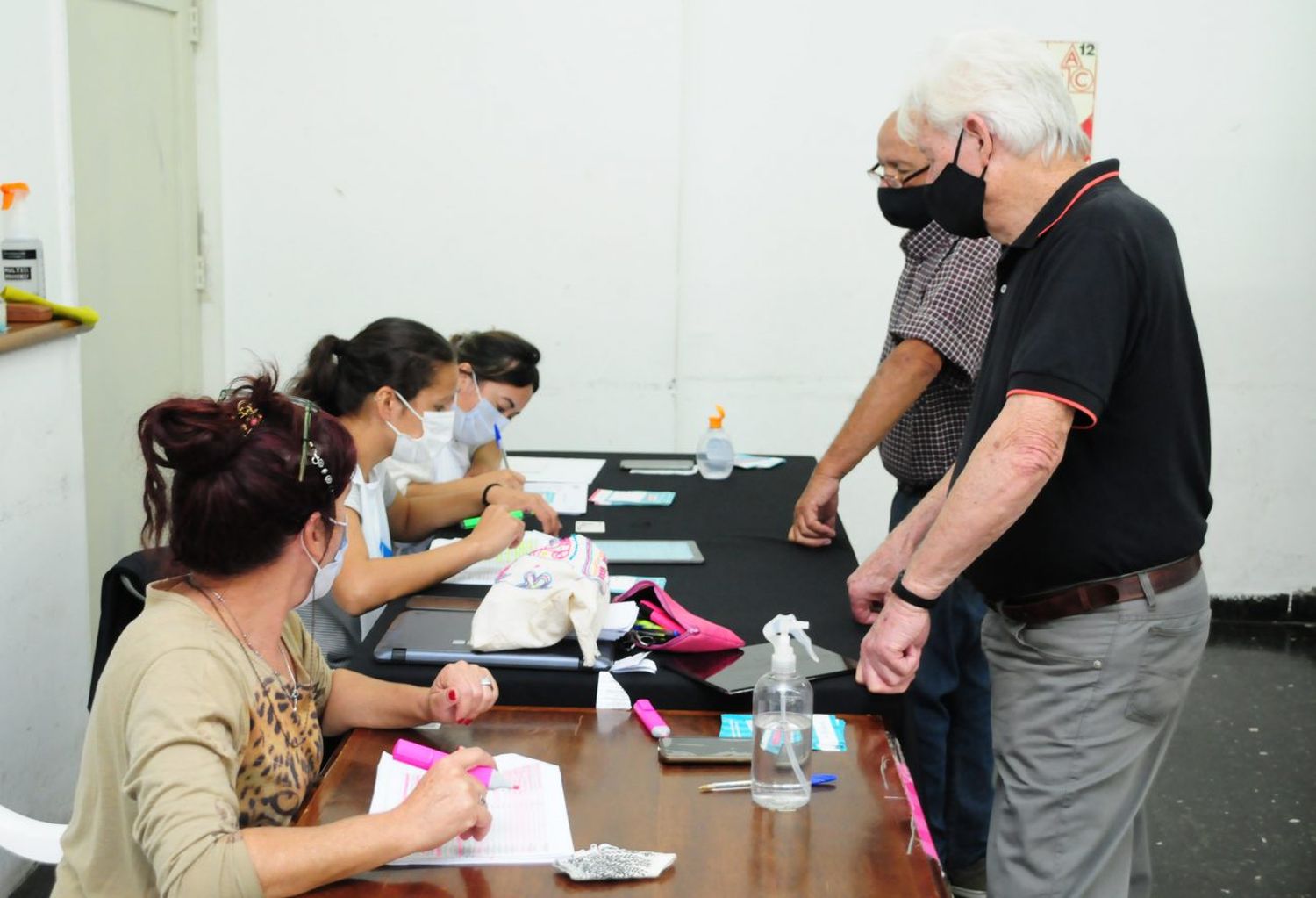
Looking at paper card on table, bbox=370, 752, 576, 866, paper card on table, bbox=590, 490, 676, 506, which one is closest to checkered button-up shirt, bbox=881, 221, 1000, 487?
paper card on table, bbox=590, 490, 676, 506

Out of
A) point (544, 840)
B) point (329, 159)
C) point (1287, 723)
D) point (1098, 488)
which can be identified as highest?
point (329, 159)

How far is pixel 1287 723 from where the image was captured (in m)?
3.64

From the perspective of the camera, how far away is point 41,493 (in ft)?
8.27

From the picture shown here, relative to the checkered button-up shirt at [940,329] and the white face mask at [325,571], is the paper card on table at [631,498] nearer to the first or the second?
the checkered button-up shirt at [940,329]

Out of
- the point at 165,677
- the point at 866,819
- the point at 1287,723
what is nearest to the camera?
the point at 165,677

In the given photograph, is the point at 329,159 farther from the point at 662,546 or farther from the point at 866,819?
the point at 866,819

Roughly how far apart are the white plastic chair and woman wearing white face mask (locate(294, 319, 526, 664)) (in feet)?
1.85

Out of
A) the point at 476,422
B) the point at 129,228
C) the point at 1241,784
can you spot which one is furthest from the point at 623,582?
the point at 129,228

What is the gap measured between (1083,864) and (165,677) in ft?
3.85

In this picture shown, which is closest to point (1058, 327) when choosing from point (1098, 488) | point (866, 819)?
point (1098, 488)

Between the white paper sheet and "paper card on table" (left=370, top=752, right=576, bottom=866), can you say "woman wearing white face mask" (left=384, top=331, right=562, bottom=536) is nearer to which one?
the white paper sheet

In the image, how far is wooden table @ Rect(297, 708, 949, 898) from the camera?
1.34m

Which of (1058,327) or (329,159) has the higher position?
(329,159)

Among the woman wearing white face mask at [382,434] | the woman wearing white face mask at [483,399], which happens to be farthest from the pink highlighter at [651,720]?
the woman wearing white face mask at [483,399]
